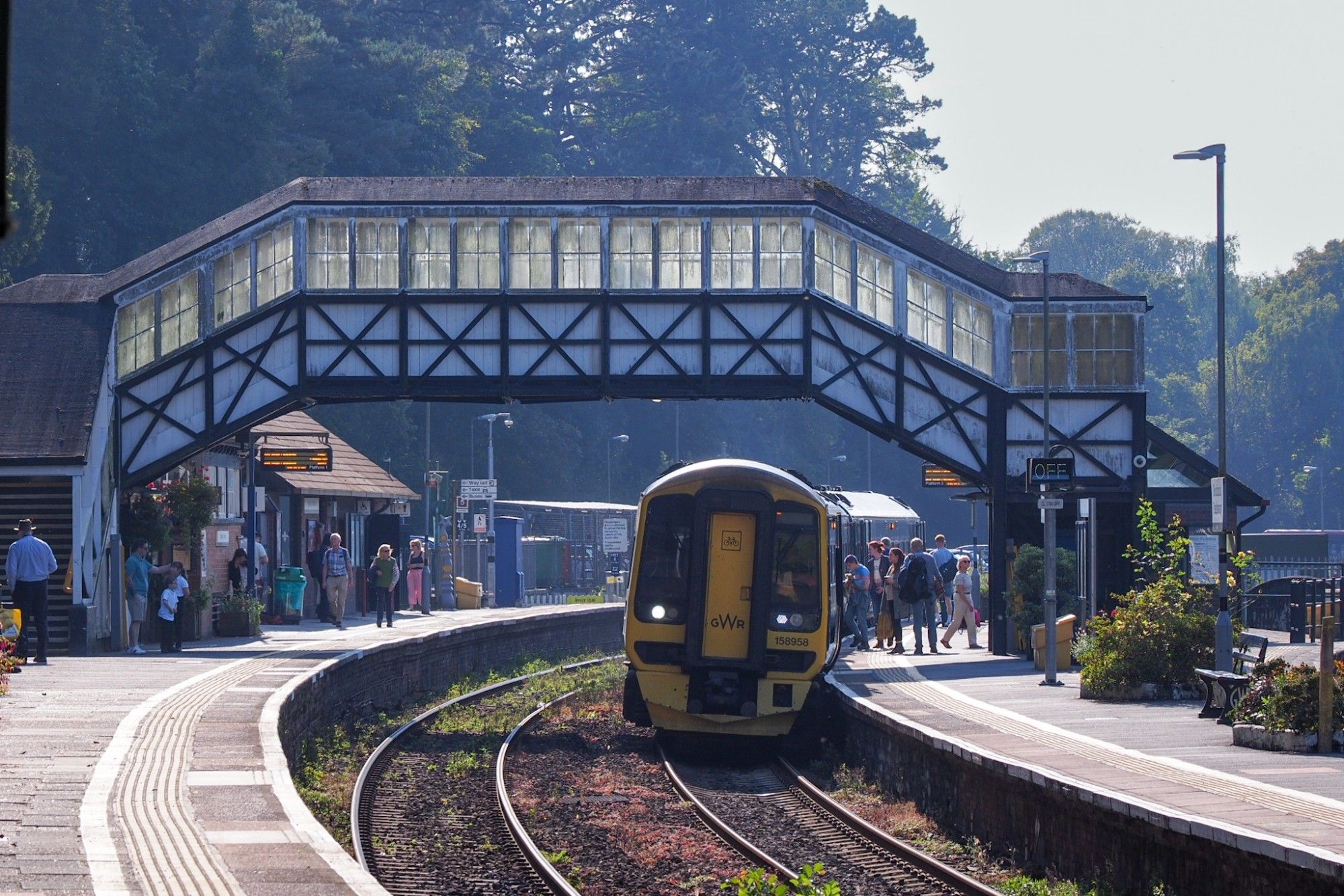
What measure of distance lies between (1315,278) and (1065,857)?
9808cm

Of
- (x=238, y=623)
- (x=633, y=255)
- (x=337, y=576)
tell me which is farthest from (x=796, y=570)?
(x=337, y=576)

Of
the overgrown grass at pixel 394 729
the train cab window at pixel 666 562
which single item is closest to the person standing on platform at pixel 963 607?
the overgrown grass at pixel 394 729

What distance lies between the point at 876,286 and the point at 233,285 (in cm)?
1022

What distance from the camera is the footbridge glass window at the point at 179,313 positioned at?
28172 millimetres

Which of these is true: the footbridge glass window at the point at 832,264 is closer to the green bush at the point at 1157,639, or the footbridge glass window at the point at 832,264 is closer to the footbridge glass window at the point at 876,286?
the footbridge glass window at the point at 876,286

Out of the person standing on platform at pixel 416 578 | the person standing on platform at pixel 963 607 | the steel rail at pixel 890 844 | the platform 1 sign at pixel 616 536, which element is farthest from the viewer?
the platform 1 sign at pixel 616 536

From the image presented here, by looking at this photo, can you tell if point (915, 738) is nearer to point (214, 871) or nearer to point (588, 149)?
point (214, 871)

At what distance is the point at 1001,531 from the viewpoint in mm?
28594

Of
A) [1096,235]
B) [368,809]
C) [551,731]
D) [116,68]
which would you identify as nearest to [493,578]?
[116,68]

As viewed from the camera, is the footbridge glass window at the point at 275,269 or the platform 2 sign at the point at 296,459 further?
the platform 2 sign at the point at 296,459

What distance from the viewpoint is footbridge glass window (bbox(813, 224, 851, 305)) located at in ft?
93.8

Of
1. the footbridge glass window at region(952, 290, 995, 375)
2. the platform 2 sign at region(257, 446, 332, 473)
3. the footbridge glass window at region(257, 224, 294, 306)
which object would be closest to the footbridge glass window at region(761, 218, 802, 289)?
the footbridge glass window at region(952, 290, 995, 375)

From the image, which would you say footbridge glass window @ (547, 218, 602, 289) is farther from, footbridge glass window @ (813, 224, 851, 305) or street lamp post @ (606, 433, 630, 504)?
Result: street lamp post @ (606, 433, 630, 504)

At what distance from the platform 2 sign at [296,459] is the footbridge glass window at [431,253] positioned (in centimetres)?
478
